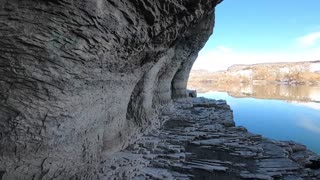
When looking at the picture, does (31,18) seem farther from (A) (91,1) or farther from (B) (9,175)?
(B) (9,175)

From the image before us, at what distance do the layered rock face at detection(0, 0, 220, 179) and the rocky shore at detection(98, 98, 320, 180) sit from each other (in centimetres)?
84

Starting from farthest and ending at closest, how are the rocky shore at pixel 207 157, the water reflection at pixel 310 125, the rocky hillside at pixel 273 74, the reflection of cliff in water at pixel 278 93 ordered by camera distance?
1. the rocky hillside at pixel 273 74
2. the reflection of cliff in water at pixel 278 93
3. the water reflection at pixel 310 125
4. the rocky shore at pixel 207 157

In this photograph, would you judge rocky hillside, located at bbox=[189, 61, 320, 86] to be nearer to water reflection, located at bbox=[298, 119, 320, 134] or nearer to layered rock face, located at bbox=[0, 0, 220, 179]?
water reflection, located at bbox=[298, 119, 320, 134]

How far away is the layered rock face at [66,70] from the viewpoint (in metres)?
3.26

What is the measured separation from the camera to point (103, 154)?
5.72 m

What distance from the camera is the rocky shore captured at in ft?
17.7

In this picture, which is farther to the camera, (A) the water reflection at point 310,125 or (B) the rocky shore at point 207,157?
(A) the water reflection at point 310,125

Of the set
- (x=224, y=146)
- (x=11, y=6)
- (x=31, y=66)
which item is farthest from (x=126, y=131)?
(x=11, y=6)

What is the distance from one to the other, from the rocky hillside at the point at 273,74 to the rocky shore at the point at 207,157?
266 ft

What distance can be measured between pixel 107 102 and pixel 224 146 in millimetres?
3220

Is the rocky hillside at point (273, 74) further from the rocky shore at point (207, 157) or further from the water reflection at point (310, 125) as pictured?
the rocky shore at point (207, 157)

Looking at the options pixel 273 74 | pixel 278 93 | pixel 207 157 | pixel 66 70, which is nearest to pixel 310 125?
pixel 207 157

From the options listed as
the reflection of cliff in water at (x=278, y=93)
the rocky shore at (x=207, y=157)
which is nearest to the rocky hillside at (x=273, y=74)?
the reflection of cliff in water at (x=278, y=93)

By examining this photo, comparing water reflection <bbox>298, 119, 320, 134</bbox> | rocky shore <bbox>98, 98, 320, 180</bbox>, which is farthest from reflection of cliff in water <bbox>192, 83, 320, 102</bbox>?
rocky shore <bbox>98, 98, 320, 180</bbox>
